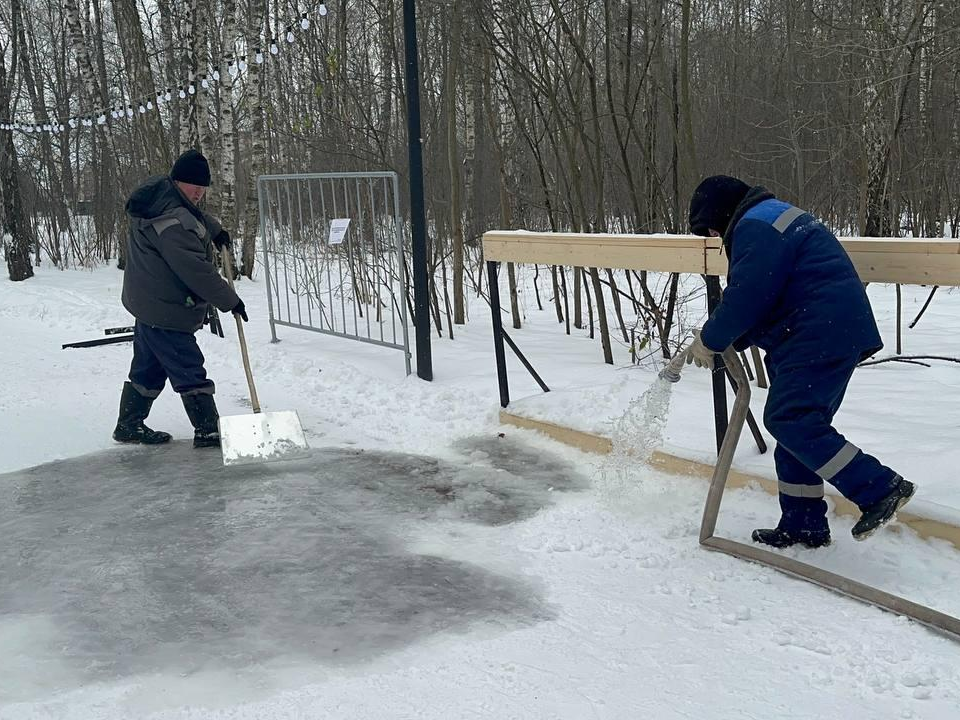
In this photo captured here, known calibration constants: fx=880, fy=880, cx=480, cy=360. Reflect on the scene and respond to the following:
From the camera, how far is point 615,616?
3084 mm

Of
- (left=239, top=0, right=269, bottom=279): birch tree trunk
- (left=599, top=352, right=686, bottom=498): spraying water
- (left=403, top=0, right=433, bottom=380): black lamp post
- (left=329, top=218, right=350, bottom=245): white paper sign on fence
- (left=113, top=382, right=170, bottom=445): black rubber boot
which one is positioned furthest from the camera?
(left=239, top=0, right=269, bottom=279): birch tree trunk

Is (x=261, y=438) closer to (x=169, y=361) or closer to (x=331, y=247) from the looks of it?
(x=169, y=361)

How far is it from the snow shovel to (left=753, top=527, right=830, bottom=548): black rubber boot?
271cm

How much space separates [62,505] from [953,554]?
13.3 feet

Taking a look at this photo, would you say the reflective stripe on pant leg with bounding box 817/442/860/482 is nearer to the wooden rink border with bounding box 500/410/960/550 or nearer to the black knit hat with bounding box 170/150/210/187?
the wooden rink border with bounding box 500/410/960/550

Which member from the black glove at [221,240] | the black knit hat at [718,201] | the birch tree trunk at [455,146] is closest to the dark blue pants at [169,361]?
the black glove at [221,240]

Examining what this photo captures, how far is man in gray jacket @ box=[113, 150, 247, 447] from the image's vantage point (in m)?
5.20

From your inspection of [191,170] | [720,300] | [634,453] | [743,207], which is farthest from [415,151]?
[743,207]

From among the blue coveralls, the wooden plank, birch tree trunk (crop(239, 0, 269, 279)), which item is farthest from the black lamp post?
birch tree trunk (crop(239, 0, 269, 279))

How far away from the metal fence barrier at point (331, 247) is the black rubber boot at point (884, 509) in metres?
4.57

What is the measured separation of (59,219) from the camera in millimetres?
20438

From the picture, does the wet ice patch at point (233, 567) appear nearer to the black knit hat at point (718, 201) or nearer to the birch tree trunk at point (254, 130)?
the black knit hat at point (718, 201)

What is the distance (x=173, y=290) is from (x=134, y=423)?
0.94 m

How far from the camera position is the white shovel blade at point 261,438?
16.7 ft
